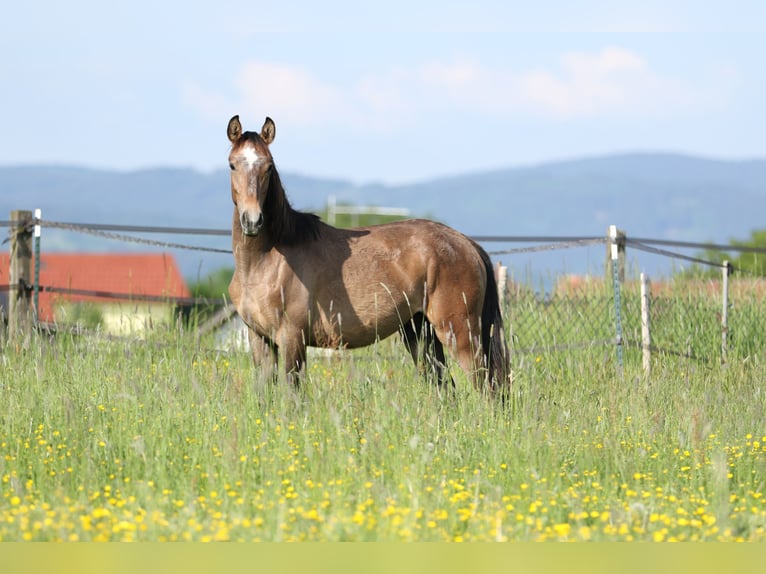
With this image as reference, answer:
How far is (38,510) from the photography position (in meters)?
4.34

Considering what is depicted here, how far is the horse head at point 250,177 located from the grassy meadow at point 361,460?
1094 mm

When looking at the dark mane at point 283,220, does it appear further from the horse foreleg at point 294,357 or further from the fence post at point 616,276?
the fence post at point 616,276

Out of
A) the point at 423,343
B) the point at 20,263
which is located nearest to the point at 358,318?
the point at 423,343

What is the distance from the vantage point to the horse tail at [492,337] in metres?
7.76

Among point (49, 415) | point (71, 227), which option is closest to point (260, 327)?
point (49, 415)

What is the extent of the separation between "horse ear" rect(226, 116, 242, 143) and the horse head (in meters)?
0.10

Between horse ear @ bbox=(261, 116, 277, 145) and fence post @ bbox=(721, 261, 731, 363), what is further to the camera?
fence post @ bbox=(721, 261, 731, 363)

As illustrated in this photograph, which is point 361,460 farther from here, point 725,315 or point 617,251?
point 725,315

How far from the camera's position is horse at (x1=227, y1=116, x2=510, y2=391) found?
717 cm

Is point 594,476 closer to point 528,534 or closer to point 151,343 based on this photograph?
point 528,534

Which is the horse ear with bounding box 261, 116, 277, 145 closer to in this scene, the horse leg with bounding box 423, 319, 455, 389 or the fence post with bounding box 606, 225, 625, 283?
the horse leg with bounding box 423, 319, 455, 389

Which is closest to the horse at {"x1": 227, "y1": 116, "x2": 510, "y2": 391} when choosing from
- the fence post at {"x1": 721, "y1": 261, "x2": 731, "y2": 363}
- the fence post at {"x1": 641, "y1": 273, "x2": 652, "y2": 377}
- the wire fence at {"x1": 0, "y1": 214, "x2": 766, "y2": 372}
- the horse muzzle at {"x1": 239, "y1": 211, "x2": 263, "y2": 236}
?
the horse muzzle at {"x1": 239, "y1": 211, "x2": 263, "y2": 236}

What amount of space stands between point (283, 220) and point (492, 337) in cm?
192

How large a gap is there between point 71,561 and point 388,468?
209cm
